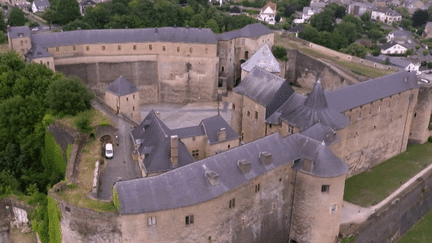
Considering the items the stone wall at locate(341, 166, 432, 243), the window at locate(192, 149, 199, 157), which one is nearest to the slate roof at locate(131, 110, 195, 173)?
the window at locate(192, 149, 199, 157)

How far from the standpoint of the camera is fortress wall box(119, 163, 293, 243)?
28.5 metres

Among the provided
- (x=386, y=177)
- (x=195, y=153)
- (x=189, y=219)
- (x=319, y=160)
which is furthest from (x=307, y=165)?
(x=386, y=177)

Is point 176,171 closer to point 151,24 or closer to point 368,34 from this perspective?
point 151,24

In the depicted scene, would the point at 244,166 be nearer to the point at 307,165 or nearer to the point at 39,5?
the point at 307,165

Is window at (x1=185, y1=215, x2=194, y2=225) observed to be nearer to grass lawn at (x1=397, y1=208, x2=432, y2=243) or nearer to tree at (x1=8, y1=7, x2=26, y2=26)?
grass lawn at (x1=397, y1=208, x2=432, y2=243)

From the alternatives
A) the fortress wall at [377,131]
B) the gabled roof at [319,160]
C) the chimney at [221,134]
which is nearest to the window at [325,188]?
the gabled roof at [319,160]

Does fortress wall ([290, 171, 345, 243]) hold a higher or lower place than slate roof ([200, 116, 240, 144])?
lower

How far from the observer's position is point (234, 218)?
31531mm

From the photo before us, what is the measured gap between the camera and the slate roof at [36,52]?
5350 centimetres

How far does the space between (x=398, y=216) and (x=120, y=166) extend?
25.1 metres

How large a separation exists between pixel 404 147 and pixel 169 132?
2888 cm

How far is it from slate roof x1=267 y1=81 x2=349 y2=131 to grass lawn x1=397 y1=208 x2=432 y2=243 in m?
12.6

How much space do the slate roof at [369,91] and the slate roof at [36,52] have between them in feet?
104

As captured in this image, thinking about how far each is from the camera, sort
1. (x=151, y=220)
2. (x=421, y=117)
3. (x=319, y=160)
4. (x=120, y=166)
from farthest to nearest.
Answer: (x=421, y=117)
(x=120, y=166)
(x=319, y=160)
(x=151, y=220)
